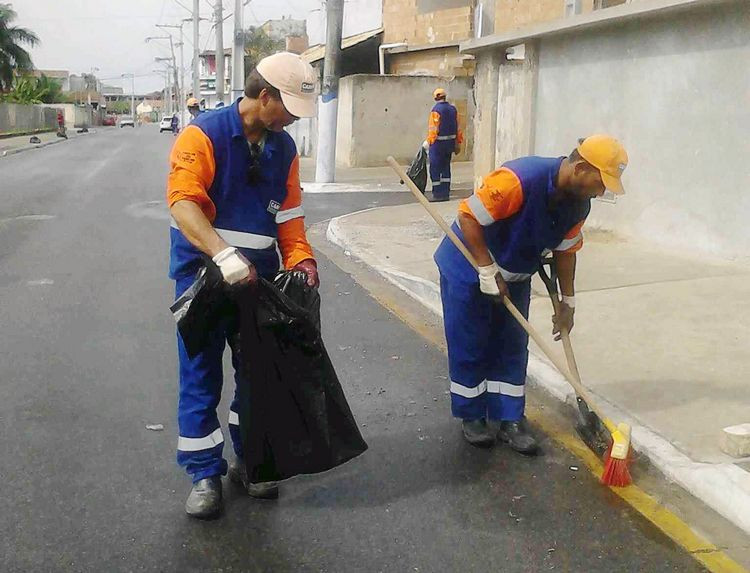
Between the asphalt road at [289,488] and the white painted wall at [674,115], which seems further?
the white painted wall at [674,115]

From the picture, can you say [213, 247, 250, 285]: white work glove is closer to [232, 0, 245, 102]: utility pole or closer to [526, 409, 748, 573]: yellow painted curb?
[526, 409, 748, 573]: yellow painted curb

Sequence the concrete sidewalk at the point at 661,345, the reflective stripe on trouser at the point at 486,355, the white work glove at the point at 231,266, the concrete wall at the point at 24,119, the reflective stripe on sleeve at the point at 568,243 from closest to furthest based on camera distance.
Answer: the white work glove at the point at 231,266
the concrete sidewalk at the point at 661,345
the reflective stripe on sleeve at the point at 568,243
the reflective stripe on trouser at the point at 486,355
the concrete wall at the point at 24,119

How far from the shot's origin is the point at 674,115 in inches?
350

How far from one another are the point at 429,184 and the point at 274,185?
44.5 ft

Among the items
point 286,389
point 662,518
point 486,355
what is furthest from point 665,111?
point 286,389

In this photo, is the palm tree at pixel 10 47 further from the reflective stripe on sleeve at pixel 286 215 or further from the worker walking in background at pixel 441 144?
the reflective stripe on sleeve at pixel 286 215

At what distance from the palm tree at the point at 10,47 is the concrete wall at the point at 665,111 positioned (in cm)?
6162

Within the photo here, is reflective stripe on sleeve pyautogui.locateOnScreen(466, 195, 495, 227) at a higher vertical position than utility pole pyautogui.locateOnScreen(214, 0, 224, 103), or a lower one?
lower

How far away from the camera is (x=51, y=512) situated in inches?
144

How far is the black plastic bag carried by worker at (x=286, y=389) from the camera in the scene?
11.2 feet

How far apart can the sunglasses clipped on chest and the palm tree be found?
67406 millimetres

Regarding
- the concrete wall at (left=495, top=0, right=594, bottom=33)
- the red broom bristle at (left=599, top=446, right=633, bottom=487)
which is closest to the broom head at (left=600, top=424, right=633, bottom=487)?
the red broom bristle at (left=599, top=446, right=633, bottom=487)

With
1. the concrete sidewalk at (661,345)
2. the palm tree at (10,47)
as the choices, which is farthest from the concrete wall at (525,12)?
the palm tree at (10,47)

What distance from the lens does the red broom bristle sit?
12.9ft
